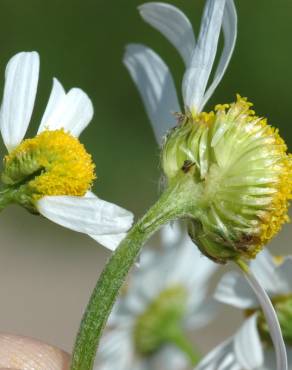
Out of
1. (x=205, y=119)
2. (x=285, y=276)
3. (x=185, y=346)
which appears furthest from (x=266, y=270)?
(x=205, y=119)

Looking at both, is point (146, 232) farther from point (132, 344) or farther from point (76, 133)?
point (132, 344)

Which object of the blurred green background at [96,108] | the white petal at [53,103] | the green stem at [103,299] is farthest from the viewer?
the blurred green background at [96,108]

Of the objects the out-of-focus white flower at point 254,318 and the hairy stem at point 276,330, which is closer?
the hairy stem at point 276,330

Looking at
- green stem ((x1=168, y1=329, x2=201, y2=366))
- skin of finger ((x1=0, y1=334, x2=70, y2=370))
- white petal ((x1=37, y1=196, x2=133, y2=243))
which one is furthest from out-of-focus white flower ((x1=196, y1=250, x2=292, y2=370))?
white petal ((x1=37, y1=196, x2=133, y2=243))

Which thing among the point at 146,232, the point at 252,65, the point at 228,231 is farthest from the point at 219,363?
the point at 252,65

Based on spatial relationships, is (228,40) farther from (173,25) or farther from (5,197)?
(5,197)

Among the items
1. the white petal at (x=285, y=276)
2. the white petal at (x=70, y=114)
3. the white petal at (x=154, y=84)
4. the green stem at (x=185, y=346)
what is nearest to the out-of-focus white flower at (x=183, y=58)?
the white petal at (x=154, y=84)

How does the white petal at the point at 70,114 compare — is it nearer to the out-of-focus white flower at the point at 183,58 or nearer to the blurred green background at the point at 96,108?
the out-of-focus white flower at the point at 183,58
